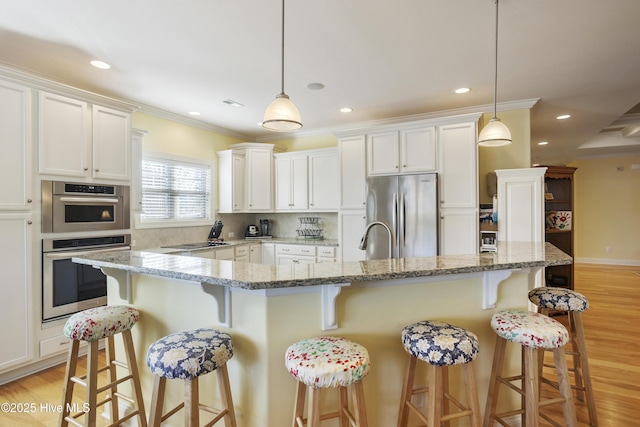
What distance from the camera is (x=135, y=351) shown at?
2.01 metres

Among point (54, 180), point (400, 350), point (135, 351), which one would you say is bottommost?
point (135, 351)

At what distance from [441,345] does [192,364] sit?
40.3 inches

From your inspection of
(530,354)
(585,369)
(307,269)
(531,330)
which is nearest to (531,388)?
(530,354)

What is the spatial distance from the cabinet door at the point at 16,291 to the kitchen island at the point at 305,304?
1107mm

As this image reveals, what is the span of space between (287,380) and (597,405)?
7.32 ft

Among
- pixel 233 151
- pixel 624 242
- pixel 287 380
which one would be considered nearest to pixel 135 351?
pixel 287 380

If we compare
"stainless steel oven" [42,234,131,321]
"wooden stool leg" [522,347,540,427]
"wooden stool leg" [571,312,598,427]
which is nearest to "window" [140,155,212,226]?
"stainless steel oven" [42,234,131,321]

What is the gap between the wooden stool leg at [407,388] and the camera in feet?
5.25

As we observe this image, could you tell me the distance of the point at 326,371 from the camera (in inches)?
47.3

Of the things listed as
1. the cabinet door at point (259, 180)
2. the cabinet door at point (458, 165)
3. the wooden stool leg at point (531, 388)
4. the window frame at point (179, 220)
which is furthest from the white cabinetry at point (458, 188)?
the window frame at point (179, 220)

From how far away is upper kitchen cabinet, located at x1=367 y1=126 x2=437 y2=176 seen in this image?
3.85 metres

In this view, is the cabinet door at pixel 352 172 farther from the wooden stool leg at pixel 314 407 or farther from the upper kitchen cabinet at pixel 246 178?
the wooden stool leg at pixel 314 407

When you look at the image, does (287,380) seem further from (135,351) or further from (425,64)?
(425,64)

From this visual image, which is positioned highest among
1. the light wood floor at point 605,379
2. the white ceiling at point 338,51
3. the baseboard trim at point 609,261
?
the white ceiling at point 338,51
